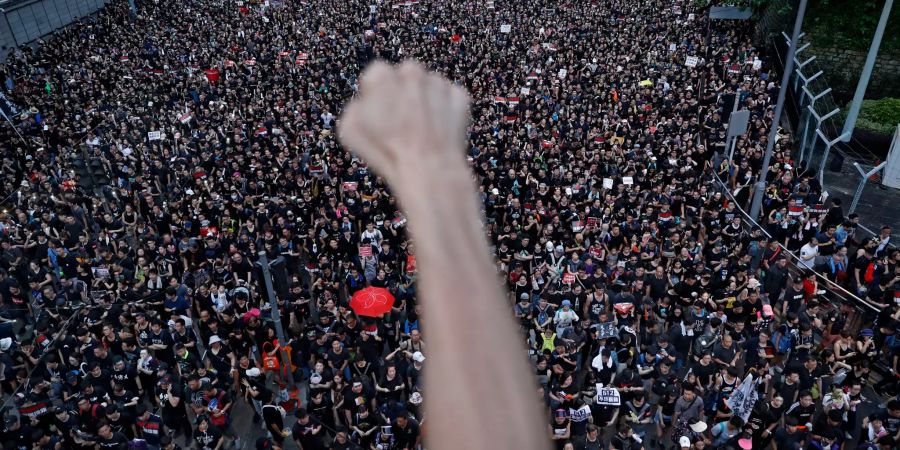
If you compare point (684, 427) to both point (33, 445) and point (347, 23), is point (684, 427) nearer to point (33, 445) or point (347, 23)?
point (33, 445)

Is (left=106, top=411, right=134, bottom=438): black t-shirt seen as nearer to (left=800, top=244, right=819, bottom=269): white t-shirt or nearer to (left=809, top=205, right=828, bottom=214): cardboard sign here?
(left=800, top=244, right=819, bottom=269): white t-shirt

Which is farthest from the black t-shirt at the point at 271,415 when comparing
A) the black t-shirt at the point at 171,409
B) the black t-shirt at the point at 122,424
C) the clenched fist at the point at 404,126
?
the clenched fist at the point at 404,126

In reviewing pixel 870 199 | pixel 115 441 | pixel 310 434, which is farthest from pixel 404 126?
pixel 870 199

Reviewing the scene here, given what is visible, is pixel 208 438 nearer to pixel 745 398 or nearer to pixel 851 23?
pixel 745 398

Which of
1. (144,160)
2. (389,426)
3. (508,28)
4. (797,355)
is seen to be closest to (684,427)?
(797,355)

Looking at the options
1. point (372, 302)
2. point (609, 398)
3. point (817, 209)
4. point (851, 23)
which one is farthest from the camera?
point (851, 23)

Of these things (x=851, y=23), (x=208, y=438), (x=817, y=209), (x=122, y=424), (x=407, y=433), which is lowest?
(x=122, y=424)

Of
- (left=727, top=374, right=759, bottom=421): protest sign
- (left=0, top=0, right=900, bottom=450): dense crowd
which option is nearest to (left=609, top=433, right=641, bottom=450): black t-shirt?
(left=0, top=0, right=900, bottom=450): dense crowd

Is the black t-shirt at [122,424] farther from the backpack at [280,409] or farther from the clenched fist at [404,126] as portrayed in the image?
the clenched fist at [404,126]

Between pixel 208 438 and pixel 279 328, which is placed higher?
pixel 279 328

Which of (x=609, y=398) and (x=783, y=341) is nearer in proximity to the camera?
(x=609, y=398)
